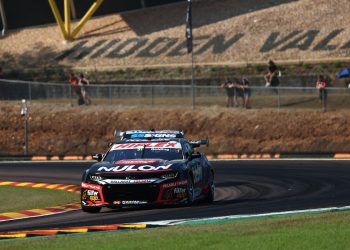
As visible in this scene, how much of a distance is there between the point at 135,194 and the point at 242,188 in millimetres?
6598

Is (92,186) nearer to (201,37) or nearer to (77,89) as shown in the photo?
(77,89)

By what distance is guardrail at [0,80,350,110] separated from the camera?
40.6m

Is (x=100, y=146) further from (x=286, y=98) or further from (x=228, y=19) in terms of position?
(x=228, y=19)

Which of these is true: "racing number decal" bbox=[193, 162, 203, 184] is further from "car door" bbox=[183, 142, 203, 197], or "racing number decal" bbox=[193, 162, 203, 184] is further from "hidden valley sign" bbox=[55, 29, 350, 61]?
"hidden valley sign" bbox=[55, 29, 350, 61]

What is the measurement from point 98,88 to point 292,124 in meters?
8.58

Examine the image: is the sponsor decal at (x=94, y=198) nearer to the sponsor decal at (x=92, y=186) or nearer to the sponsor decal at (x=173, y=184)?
the sponsor decal at (x=92, y=186)

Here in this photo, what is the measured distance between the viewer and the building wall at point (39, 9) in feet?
228

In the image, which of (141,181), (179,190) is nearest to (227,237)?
(141,181)

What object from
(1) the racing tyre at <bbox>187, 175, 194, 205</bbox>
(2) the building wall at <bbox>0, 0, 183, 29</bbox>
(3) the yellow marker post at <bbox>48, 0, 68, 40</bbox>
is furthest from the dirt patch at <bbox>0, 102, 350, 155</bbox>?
(2) the building wall at <bbox>0, 0, 183, 29</bbox>

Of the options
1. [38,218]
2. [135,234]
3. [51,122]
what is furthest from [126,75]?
[135,234]

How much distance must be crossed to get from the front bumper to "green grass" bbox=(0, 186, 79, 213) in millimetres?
3183

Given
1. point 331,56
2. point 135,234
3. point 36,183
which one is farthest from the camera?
point 331,56

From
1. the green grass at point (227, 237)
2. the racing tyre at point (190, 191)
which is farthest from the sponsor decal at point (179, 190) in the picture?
the green grass at point (227, 237)

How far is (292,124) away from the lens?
4119 cm
